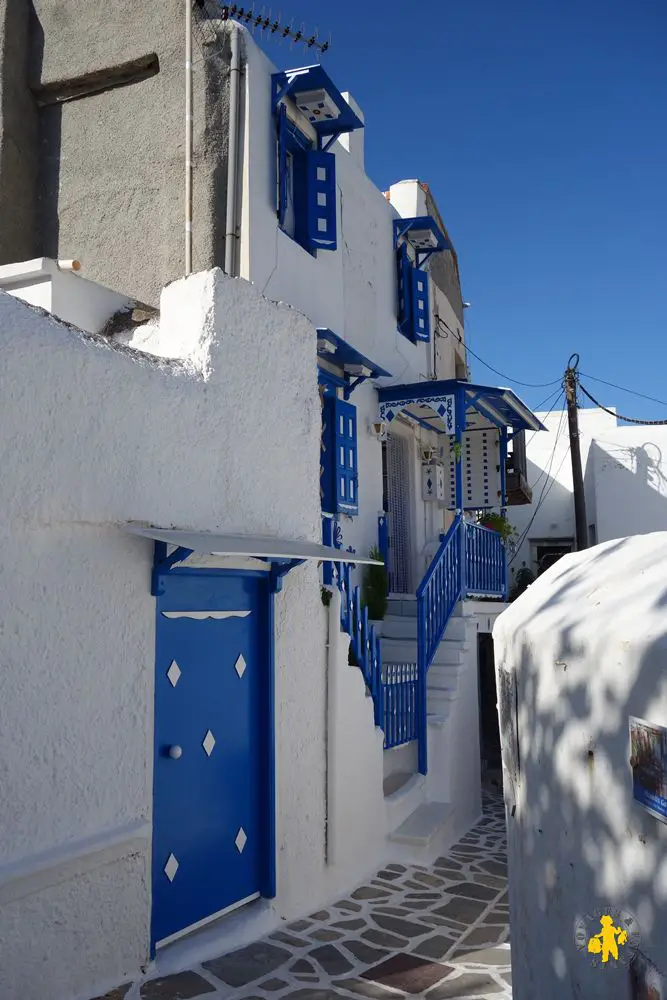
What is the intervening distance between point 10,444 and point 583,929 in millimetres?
3103

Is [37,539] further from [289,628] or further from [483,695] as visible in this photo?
[483,695]

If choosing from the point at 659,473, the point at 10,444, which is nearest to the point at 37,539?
the point at 10,444

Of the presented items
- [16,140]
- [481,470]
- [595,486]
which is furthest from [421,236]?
[595,486]

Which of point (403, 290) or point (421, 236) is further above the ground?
point (421, 236)

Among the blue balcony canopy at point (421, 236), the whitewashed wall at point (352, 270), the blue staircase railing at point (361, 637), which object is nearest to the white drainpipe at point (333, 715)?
the blue staircase railing at point (361, 637)

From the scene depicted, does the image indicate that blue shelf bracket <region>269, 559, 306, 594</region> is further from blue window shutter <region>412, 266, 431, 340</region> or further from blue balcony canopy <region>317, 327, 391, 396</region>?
blue window shutter <region>412, 266, 431, 340</region>

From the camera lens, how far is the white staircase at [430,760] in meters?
7.79

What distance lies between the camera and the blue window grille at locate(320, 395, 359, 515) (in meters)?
9.45

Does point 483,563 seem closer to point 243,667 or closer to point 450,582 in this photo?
point 450,582

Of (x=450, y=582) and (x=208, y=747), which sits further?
(x=450, y=582)

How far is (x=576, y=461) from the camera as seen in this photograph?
20.8 m

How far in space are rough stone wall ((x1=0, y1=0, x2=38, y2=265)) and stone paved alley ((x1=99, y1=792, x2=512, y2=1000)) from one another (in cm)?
712

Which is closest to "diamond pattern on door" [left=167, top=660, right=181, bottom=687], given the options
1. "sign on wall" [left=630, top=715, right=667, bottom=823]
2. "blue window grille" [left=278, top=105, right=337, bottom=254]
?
"sign on wall" [left=630, top=715, right=667, bottom=823]

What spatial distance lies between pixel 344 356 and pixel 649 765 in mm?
7603
